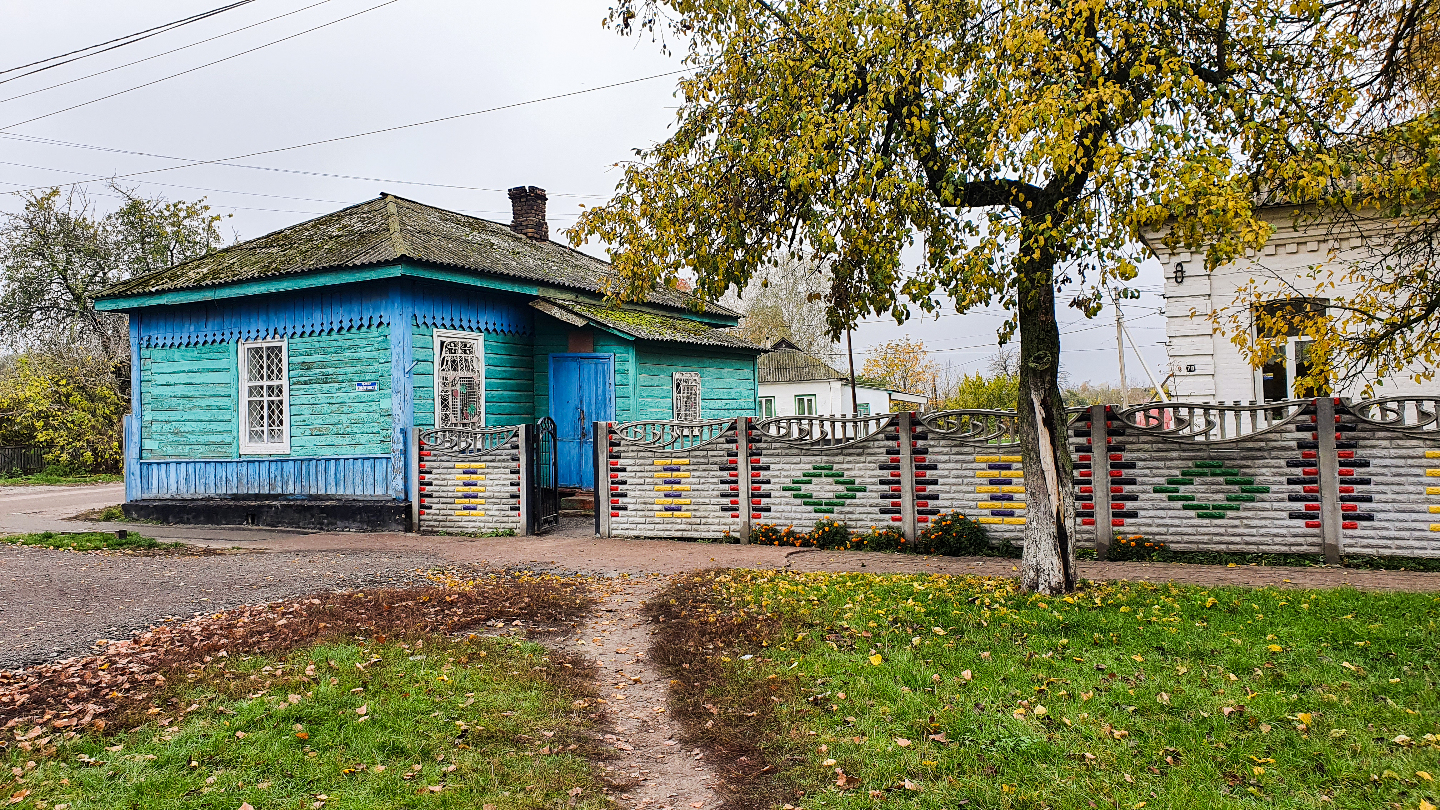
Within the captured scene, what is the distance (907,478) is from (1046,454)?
11.1 ft

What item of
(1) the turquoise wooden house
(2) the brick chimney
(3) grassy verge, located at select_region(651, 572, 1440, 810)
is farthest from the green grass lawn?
(2) the brick chimney

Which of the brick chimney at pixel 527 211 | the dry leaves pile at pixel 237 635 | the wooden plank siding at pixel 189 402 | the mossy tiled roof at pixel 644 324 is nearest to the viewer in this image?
the dry leaves pile at pixel 237 635

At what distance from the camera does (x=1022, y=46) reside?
6.44 meters

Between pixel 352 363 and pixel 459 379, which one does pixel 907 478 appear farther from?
pixel 352 363

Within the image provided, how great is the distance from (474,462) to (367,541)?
1877 millimetres

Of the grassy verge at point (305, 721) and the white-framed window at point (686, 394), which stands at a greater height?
the white-framed window at point (686, 394)

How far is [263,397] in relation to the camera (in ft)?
49.9

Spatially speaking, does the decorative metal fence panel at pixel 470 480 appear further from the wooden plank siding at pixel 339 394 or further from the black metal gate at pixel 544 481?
the wooden plank siding at pixel 339 394

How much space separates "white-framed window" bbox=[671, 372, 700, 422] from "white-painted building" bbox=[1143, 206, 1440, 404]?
8495 millimetres

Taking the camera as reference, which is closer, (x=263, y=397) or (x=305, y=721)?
(x=305, y=721)

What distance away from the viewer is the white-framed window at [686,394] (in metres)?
17.4

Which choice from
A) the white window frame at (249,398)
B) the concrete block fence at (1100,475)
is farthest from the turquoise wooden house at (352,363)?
the concrete block fence at (1100,475)

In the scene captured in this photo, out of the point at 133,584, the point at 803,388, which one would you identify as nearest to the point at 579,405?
the point at 133,584

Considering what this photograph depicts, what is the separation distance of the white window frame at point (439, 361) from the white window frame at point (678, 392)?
11.8ft
